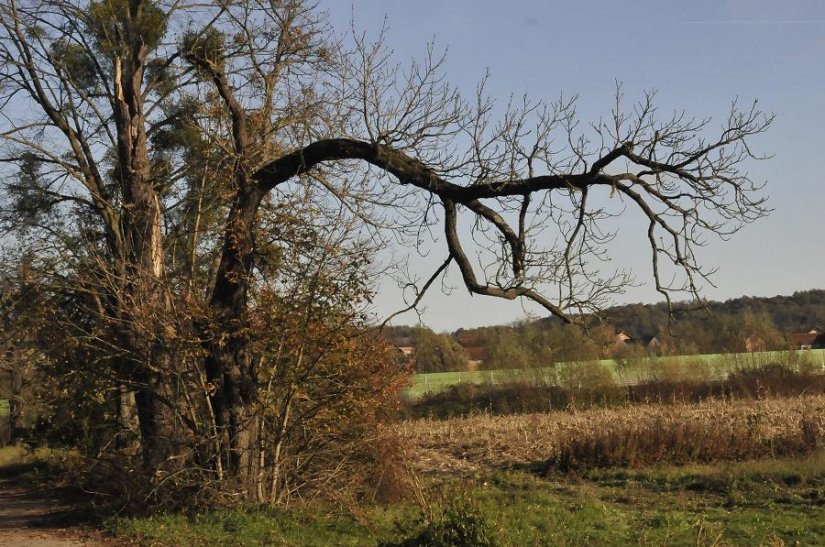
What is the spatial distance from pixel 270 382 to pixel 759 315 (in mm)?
49638

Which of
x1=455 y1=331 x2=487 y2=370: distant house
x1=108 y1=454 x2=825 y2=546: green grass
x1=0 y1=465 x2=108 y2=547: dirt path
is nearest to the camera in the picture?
x1=108 y1=454 x2=825 y2=546: green grass

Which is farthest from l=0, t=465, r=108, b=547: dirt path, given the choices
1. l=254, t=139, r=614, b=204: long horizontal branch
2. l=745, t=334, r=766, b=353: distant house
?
l=745, t=334, r=766, b=353: distant house

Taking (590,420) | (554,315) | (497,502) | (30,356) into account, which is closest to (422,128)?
(554,315)

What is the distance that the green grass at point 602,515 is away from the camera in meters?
11.1

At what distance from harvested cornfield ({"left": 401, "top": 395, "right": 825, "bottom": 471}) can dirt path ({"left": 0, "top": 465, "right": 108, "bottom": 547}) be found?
21.3ft

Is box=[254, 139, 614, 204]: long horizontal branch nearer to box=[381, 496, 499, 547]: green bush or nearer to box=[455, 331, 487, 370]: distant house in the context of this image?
box=[381, 496, 499, 547]: green bush

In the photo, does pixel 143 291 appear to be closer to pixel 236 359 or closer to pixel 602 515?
pixel 236 359

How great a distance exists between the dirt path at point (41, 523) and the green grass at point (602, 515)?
1.92 ft

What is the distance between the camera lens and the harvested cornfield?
795 inches

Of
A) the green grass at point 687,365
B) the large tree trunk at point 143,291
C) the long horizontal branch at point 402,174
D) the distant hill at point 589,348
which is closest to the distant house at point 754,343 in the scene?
the distant hill at point 589,348

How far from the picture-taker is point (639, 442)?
20531 mm

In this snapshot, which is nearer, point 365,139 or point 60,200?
point 365,139

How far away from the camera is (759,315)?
55.9 metres

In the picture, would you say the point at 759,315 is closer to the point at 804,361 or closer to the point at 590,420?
the point at 804,361
